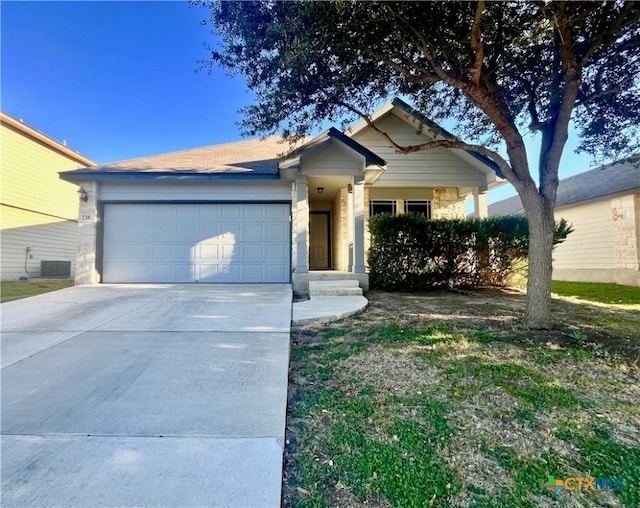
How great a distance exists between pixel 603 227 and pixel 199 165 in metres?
15.3

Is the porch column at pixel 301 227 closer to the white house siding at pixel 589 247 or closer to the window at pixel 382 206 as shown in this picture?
the window at pixel 382 206

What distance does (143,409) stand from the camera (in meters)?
2.85

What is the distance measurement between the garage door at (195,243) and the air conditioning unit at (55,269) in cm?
A: 628

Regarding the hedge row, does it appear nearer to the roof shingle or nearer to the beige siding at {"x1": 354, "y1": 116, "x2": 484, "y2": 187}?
the beige siding at {"x1": 354, "y1": 116, "x2": 484, "y2": 187}

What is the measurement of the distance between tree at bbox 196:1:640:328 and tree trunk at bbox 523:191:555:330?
0.01 m

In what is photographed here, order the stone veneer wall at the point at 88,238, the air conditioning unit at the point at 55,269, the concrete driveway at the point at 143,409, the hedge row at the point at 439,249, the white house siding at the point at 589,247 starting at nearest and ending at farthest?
the concrete driveway at the point at 143,409 < the hedge row at the point at 439,249 < the stone veneer wall at the point at 88,238 < the white house siding at the point at 589,247 < the air conditioning unit at the point at 55,269

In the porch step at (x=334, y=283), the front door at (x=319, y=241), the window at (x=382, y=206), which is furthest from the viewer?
the front door at (x=319, y=241)

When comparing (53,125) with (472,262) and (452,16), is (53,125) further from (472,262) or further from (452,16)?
(472,262)

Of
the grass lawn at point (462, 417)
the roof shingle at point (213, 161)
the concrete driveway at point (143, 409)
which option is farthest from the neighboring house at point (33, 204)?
the grass lawn at point (462, 417)

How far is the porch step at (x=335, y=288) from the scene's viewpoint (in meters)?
7.93

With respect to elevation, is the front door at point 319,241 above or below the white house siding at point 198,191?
below

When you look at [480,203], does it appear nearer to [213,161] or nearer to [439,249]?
[439,249]

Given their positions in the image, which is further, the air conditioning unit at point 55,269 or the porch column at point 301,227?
the air conditioning unit at point 55,269

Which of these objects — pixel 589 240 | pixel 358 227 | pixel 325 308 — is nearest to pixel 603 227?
pixel 589 240
